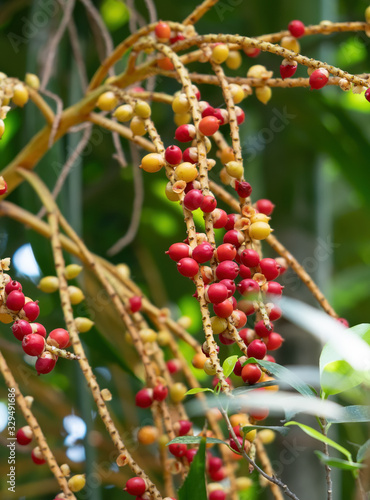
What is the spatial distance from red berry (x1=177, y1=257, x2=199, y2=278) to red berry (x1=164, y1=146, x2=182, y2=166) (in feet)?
0.35

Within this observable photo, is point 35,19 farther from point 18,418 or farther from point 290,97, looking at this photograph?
point 18,418

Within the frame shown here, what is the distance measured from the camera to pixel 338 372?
45cm

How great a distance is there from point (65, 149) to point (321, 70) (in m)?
0.71

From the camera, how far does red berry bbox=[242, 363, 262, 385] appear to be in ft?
1.59

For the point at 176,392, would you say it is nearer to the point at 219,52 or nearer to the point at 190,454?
the point at 190,454

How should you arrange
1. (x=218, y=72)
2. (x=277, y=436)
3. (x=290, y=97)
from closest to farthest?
(x=218, y=72) < (x=277, y=436) < (x=290, y=97)

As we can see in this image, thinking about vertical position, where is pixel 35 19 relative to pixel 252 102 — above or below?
above

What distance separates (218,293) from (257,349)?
0.19 ft

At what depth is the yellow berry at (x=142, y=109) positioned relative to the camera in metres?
0.62

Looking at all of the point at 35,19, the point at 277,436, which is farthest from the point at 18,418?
the point at 35,19

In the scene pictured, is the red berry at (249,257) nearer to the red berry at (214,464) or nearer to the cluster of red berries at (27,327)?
the cluster of red berries at (27,327)

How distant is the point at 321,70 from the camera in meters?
0.56

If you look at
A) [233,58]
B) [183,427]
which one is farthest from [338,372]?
[233,58]

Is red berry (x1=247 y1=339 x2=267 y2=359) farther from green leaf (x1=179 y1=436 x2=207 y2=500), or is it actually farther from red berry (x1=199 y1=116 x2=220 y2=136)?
red berry (x1=199 y1=116 x2=220 y2=136)
